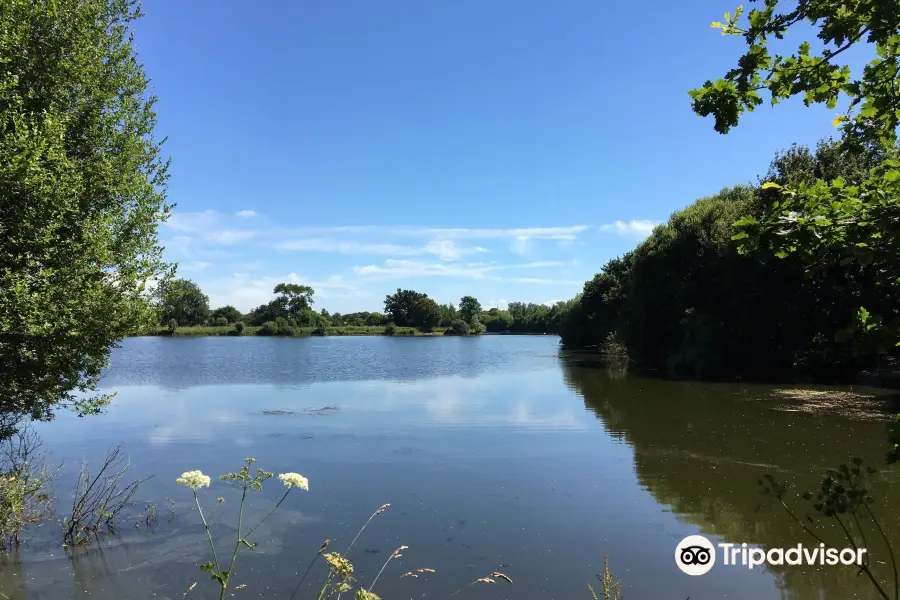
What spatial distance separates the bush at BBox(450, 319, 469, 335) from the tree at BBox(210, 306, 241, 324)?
50866mm

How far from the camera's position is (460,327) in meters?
133

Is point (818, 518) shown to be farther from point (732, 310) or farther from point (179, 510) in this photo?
point (732, 310)

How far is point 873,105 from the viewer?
8.25ft

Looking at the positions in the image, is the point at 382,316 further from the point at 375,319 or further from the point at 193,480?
the point at 193,480

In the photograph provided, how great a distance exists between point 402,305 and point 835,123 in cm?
13283

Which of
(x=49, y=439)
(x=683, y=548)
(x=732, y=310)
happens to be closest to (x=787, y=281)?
(x=732, y=310)

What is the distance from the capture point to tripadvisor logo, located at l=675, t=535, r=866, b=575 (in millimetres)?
6676

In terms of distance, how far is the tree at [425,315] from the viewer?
13125 cm

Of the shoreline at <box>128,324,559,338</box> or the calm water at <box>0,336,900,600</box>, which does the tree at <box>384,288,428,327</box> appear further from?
the calm water at <box>0,336,900,600</box>

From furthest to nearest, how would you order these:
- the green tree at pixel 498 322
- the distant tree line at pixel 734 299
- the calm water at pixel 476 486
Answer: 1. the green tree at pixel 498 322
2. the distant tree line at pixel 734 299
3. the calm water at pixel 476 486

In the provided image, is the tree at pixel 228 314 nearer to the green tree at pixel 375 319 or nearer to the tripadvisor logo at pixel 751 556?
the green tree at pixel 375 319

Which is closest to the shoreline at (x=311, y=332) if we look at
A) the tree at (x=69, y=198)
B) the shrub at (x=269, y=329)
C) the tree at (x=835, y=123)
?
the shrub at (x=269, y=329)

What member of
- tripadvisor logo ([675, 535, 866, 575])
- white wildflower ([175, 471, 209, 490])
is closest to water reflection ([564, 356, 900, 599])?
tripadvisor logo ([675, 535, 866, 575])

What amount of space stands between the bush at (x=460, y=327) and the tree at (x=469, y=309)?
27.2 ft
